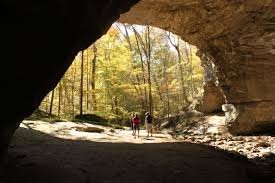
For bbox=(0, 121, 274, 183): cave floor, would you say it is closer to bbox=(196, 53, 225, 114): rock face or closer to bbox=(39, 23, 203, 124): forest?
bbox=(39, 23, 203, 124): forest

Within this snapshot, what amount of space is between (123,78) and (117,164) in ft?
71.9

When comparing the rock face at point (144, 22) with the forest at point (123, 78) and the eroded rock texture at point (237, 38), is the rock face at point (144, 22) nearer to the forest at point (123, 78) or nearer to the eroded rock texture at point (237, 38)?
the eroded rock texture at point (237, 38)

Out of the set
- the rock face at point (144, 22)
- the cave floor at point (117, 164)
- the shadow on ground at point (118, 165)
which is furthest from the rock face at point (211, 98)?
the shadow on ground at point (118, 165)

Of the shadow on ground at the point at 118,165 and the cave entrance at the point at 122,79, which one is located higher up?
the cave entrance at the point at 122,79

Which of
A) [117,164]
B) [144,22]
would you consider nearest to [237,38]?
[144,22]

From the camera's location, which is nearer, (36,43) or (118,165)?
(36,43)

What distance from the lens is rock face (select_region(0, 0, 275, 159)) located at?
6090 millimetres

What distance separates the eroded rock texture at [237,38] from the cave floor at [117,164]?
746 cm

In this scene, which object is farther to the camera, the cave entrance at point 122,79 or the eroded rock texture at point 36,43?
the cave entrance at point 122,79

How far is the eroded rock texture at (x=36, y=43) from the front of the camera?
588cm

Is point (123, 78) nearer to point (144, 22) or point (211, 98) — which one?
point (211, 98)

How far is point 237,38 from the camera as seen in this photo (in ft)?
63.7

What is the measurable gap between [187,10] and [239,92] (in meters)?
5.77

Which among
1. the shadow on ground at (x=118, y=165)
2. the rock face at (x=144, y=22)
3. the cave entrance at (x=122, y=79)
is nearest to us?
the rock face at (x=144, y=22)
